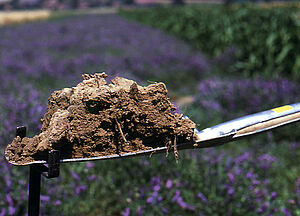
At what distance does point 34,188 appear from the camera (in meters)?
1.34

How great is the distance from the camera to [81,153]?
1.32 m

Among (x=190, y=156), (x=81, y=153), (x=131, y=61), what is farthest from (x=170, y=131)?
(x=131, y=61)

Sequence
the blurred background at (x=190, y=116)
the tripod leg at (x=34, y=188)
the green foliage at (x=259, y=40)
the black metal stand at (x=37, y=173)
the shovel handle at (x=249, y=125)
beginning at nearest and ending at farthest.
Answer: the black metal stand at (x=37, y=173) → the tripod leg at (x=34, y=188) → the shovel handle at (x=249, y=125) → the blurred background at (x=190, y=116) → the green foliage at (x=259, y=40)

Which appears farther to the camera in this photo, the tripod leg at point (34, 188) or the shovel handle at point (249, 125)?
the shovel handle at point (249, 125)

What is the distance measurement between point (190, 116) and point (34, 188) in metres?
0.87

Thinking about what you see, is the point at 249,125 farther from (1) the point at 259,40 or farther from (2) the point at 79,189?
(1) the point at 259,40

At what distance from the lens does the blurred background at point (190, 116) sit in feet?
8.27

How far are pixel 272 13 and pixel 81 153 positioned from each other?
818cm

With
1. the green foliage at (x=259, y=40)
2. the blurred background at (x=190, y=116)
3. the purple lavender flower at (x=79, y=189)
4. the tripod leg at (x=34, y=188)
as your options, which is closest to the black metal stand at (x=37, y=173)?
the tripod leg at (x=34, y=188)

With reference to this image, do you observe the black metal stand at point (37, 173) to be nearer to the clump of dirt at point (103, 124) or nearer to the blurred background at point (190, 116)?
the clump of dirt at point (103, 124)

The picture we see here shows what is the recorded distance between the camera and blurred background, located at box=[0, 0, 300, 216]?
8.27 feet

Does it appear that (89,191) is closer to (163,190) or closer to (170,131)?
(163,190)

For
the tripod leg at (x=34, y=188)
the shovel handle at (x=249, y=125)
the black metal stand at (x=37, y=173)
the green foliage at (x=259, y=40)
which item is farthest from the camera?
the green foliage at (x=259, y=40)

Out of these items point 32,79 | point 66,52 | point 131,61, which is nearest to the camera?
point 32,79
